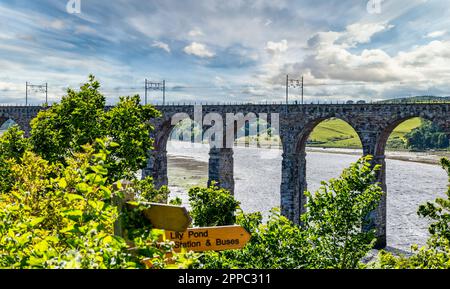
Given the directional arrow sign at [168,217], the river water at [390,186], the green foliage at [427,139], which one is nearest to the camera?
the directional arrow sign at [168,217]

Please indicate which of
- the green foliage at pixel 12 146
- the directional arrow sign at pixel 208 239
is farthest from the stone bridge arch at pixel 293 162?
the directional arrow sign at pixel 208 239

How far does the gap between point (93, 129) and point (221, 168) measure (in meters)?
30.2

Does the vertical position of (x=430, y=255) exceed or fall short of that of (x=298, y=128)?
it falls short

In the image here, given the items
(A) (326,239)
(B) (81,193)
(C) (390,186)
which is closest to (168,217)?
(B) (81,193)

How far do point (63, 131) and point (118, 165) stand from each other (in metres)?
6.08

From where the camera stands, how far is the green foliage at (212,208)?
2517cm

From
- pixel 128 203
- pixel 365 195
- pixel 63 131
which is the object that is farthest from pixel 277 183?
pixel 128 203

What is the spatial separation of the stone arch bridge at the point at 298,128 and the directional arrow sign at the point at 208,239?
40.4 m

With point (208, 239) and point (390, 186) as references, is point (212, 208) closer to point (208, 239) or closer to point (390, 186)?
point (208, 239)

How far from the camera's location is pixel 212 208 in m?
25.4

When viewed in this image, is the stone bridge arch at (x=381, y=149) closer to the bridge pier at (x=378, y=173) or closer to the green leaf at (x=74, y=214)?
the bridge pier at (x=378, y=173)
